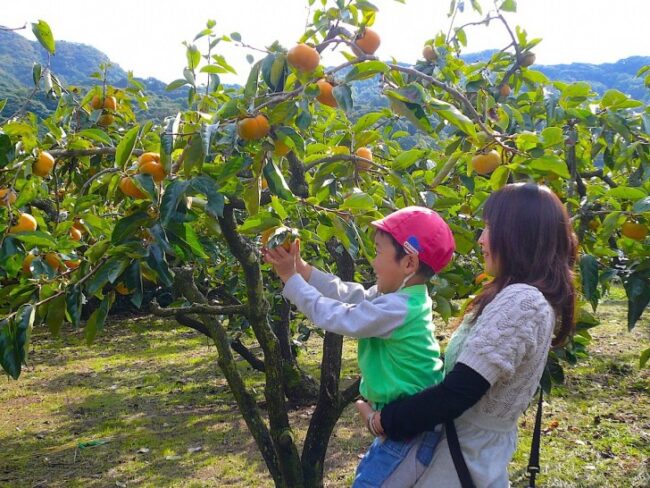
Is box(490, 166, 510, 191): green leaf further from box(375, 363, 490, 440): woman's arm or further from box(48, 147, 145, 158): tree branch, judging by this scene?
box(48, 147, 145, 158): tree branch

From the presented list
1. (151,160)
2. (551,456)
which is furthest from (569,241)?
(551,456)

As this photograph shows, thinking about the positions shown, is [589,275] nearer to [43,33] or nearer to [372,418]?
[372,418]

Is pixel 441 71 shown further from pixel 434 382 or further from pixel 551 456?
pixel 551 456

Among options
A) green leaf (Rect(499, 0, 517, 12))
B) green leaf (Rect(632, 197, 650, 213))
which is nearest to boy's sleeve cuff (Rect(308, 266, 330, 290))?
green leaf (Rect(632, 197, 650, 213))

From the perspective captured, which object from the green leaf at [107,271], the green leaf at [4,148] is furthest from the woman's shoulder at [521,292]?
the green leaf at [4,148]

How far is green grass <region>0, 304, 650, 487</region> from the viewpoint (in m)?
3.71

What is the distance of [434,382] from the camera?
1.49 metres

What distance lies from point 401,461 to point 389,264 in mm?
454

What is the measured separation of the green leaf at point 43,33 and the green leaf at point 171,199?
3.66ft

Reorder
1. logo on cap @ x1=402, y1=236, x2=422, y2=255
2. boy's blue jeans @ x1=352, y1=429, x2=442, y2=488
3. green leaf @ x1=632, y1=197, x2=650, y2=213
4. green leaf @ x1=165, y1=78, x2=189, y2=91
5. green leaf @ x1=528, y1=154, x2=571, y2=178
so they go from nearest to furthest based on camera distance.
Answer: boy's blue jeans @ x1=352, y1=429, x2=442, y2=488 < logo on cap @ x1=402, y1=236, x2=422, y2=255 < green leaf @ x1=528, y1=154, x2=571, y2=178 < green leaf @ x1=632, y1=197, x2=650, y2=213 < green leaf @ x1=165, y1=78, x2=189, y2=91

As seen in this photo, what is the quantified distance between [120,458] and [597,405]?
3.53m

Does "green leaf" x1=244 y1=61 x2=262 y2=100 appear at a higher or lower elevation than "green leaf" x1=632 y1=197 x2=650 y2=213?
higher

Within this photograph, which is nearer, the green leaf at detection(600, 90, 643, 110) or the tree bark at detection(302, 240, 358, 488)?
the green leaf at detection(600, 90, 643, 110)

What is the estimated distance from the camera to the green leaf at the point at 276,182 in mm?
1493
